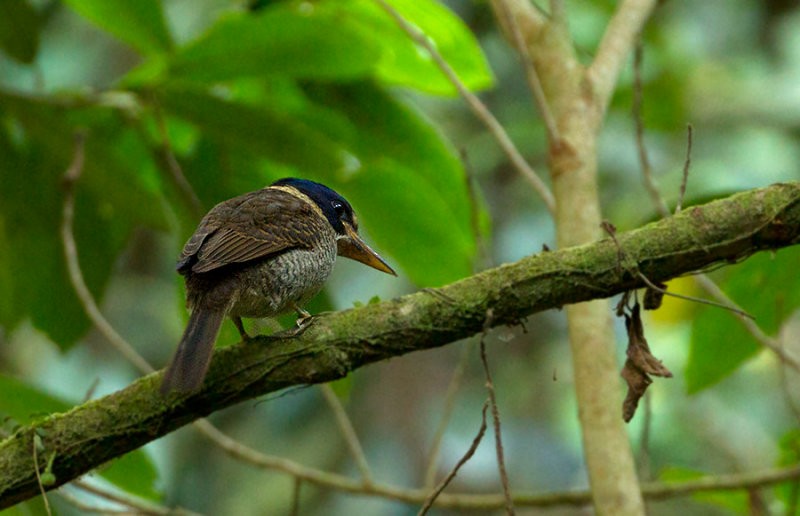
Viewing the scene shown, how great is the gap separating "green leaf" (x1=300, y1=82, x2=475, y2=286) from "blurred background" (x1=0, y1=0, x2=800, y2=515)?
1.34 meters

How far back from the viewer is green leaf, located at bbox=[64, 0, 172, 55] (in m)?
3.08

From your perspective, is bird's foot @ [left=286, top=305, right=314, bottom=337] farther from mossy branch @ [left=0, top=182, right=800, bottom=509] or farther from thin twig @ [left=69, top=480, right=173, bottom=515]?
thin twig @ [left=69, top=480, right=173, bottom=515]

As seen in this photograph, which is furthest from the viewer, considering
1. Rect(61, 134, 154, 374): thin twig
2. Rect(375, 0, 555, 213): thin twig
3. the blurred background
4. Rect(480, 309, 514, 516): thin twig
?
the blurred background

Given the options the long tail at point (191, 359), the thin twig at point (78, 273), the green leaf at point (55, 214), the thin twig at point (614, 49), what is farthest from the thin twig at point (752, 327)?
the green leaf at point (55, 214)

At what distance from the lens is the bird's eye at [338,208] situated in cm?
274

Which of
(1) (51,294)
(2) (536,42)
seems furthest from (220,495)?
(2) (536,42)

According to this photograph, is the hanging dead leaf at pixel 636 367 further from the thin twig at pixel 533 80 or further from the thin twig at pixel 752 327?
the thin twig at pixel 533 80

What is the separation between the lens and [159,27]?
309 cm

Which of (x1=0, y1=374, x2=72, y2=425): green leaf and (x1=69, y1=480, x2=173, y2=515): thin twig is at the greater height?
(x1=0, y1=374, x2=72, y2=425): green leaf

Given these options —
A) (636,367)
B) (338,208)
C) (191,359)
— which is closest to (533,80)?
(338,208)

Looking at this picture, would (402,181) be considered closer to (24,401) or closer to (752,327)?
(752,327)

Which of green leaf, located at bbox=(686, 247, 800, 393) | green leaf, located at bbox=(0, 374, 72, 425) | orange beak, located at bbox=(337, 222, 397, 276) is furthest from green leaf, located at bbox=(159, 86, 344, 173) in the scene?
green leaf, located at bbox=(686, 247, 800, 393)

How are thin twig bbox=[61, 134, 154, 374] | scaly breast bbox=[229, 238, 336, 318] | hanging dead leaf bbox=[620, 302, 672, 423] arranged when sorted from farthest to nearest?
1. thin twig bbox=[61, 134, 154, 374]
2. scaly breast bbox=[229, 238, 336, 318]
3. hanging dead leaf bbox=[620, 302, 672, 423]

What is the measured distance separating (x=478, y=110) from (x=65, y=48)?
474cm
